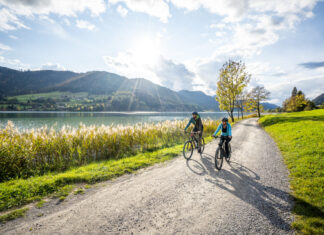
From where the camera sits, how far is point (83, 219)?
13.8 feet

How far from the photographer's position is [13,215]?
4.40 m

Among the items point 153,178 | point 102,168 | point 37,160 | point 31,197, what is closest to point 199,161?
point 153,178

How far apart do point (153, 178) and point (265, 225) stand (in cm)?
430

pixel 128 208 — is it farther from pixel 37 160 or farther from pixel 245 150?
pixel 245 150

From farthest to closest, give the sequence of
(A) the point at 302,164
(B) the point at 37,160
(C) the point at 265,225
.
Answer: (B) the point at 37,160
(A) the point at 302,164
(C) the point at 265,225

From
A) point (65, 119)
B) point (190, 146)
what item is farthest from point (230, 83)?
point (65, 119)

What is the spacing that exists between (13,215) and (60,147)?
5948 millimetres

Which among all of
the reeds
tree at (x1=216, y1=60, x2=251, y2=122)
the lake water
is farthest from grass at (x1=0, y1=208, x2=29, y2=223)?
tree at (x1=216, y1=60, x2=251, y2=122)

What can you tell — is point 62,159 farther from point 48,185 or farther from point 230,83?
point 230,83

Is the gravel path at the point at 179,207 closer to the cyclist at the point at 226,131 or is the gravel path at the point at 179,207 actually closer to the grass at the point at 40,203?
the grass at the point at 40,203

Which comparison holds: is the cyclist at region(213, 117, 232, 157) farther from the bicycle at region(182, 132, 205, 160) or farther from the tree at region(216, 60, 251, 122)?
the tree at region(216, 60, 251, 122)

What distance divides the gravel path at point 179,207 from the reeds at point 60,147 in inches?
185

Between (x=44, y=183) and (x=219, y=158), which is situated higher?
(x=219, y=158)

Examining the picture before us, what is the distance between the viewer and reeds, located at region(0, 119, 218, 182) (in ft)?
25.9
